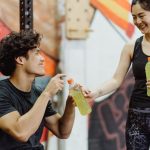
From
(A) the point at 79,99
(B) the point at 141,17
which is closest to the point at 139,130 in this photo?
(A) the point at 79,99

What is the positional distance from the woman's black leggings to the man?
0.97 feet

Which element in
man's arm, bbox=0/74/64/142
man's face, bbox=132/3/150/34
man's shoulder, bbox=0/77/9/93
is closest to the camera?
man's arm, bbox=0/74/64/142

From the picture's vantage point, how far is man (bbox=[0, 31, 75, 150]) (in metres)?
1.89

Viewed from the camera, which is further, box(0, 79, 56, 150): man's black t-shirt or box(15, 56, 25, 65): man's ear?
box(15, 56, 25, 65): man's ear

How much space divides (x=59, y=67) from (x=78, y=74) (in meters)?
0.17

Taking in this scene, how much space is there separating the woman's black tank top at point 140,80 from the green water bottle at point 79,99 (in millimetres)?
258

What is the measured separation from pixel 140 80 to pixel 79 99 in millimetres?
326

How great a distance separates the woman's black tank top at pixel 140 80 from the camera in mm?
2094

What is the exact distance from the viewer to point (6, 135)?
1.98 meters

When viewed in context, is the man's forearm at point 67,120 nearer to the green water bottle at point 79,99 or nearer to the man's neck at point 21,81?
the green water bottle at point 79,99

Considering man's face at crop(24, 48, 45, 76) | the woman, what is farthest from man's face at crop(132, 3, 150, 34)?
man's face at crop(24, 48, 45, 76)

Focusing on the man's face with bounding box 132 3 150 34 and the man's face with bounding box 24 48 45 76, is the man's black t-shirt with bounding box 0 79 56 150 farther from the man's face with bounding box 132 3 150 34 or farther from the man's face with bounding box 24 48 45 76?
the man's face with bounding box 132 3 150 34

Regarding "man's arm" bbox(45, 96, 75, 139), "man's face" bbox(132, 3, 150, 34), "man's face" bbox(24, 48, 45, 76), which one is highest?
"man's face" bbox(132, 3, 150, 34)

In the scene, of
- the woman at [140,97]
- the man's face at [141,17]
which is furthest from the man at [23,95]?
the man's face at [141,17]
